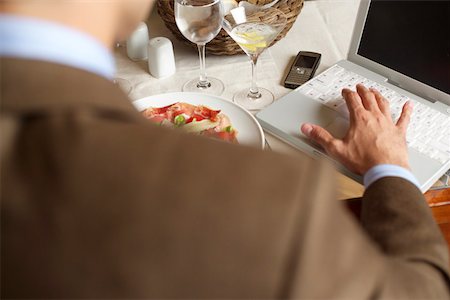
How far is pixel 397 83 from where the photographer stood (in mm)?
1059

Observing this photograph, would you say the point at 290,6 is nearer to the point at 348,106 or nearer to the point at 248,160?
the point at 348,106

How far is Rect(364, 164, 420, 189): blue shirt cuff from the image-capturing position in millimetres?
763

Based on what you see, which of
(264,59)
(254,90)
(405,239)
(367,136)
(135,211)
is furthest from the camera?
(264,59)

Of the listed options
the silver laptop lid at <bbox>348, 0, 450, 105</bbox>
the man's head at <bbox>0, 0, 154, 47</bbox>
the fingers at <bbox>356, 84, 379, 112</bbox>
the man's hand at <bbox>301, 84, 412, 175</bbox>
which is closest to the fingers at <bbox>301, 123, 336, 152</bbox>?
the man's hand at <bbox>301, 84, 412, 175</bbox>

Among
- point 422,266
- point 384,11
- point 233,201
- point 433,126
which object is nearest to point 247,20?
point 384,11

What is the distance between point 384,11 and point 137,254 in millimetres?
820

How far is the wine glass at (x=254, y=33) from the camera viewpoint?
104cm

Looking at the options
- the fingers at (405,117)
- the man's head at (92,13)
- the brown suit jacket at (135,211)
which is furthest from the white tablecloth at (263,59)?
the brown suit jacket at (135,211)

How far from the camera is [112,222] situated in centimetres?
36

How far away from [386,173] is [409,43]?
0.34m

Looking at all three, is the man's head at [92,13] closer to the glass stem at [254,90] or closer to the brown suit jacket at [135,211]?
Result: the brown suit jacket at [135,211]

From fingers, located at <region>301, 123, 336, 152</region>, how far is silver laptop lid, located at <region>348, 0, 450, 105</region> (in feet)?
0.82

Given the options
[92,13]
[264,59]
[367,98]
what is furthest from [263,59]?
[92,13]

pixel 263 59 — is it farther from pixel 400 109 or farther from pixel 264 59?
pixel 400 109
